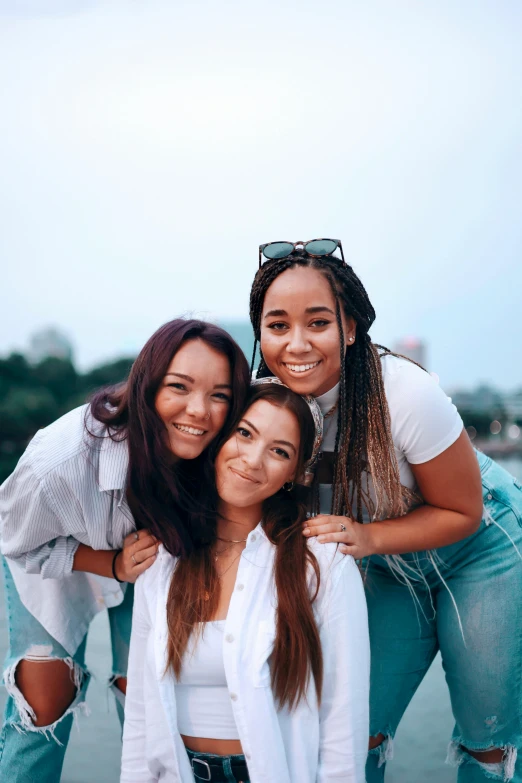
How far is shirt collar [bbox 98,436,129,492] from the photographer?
2398mm

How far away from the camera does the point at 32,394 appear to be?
23391mm

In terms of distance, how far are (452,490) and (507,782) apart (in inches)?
44.3

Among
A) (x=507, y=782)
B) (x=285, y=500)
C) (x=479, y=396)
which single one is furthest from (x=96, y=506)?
(x=479, y=396)

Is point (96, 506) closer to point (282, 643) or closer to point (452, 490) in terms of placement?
point (282, 643)

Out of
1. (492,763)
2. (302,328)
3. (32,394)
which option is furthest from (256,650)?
(32,394)

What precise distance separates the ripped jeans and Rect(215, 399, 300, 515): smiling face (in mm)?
813

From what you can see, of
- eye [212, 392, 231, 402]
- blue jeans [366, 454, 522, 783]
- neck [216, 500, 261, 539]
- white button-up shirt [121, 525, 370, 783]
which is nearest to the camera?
white button-up shirt [121, 525, 370, 783]

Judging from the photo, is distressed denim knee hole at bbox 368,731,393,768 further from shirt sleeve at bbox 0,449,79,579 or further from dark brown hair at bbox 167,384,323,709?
shirt sleeve at bbox 0,449,79,579

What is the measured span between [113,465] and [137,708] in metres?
0.80

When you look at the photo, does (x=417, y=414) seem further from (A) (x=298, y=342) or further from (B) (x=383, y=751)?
(B) (x=383, y=751)

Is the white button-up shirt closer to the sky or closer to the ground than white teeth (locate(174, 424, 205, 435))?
closer to the ground

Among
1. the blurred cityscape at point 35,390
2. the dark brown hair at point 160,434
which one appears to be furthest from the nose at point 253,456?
the blurred cityscape at point 35,390

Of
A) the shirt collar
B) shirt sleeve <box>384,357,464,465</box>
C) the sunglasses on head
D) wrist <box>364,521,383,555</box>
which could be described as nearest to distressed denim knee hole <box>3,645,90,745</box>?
the shirt collar

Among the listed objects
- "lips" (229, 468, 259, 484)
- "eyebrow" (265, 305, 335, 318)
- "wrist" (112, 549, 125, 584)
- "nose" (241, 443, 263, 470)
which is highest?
"eyebrow" (265, 305, 335, 318)
